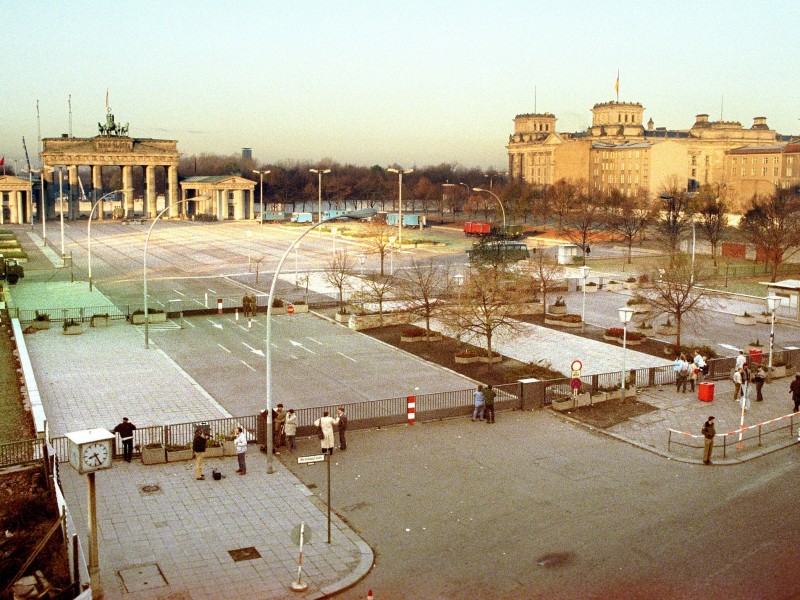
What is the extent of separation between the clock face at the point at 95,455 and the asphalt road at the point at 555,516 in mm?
4613

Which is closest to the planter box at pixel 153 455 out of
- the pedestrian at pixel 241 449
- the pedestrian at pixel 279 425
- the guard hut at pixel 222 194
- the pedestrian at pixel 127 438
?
the pedestrian at pixel 127 438

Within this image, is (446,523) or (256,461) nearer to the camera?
(446,523)

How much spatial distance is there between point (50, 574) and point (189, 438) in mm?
8365

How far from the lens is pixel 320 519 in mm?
17984

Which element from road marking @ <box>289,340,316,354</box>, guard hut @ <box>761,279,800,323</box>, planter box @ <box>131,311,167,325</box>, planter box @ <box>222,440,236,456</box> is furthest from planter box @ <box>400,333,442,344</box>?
guard hut @ <box>761,279,800,323</box>

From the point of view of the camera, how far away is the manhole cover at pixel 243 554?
15.9 metres

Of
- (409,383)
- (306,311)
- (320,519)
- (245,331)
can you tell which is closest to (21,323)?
(245,331)

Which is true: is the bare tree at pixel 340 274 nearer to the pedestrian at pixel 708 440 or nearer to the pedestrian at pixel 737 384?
the pedestrian at pixel 737 384

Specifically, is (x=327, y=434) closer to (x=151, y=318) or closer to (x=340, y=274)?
(x=151, y=318)

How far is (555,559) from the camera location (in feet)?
52.3

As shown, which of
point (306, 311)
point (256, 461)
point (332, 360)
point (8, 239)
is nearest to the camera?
point (256, 461)

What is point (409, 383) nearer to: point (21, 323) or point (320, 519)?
point (320, 519)

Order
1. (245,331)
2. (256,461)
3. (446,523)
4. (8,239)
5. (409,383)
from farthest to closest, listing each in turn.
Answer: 1. (8,239)
2. (245,331)
3. (409,383)
4. (256,461)
5. (446,523)

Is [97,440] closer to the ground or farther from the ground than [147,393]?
farther from the ground
